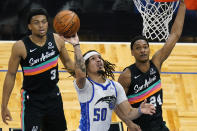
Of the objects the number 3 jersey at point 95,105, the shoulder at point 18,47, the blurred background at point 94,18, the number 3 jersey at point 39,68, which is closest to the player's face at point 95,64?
the number 3 jersey at point 95,105

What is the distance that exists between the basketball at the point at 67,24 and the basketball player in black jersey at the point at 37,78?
16 cm

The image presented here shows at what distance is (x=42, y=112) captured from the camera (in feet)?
19.6

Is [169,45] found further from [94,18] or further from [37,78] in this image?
[94,18]

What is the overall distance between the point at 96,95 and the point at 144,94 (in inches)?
29.8

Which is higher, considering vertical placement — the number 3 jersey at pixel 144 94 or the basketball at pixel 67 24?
the basketball at pixel 67 24

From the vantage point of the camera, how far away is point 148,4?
31.9 ft

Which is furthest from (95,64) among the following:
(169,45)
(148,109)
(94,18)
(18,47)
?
(94,18)

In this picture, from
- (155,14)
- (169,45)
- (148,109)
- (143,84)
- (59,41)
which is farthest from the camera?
(155,14)

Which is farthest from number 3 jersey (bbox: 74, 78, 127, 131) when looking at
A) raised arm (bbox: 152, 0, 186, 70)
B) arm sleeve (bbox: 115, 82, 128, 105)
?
raised arm (bbox: 152, 0, 186, 70)

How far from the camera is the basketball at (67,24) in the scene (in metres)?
5.71

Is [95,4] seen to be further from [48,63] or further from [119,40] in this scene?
[48,63]

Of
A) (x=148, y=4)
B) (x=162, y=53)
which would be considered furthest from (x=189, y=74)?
(x=162, y=53)

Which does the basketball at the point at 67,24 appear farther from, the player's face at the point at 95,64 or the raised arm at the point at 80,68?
the player's face at the point at 95,64

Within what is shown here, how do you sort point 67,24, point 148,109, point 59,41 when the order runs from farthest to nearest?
point 59,41
point 67,24
point 148,109
